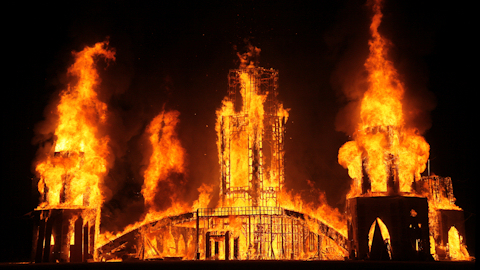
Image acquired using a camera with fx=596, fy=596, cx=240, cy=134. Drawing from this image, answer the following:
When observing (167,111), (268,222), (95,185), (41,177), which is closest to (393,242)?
(268,222)

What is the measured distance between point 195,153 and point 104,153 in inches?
794

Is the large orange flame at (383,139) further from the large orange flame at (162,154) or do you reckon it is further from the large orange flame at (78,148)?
the large orange flame at (162,154)

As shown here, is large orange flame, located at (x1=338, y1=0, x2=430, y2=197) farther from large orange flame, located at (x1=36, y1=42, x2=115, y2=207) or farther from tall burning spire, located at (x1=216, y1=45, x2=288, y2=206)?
large orange flame, located at (x1=36, y1=42, x2=115, y2=207)

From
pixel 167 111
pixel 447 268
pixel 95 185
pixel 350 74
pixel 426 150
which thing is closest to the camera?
pixel 447 268

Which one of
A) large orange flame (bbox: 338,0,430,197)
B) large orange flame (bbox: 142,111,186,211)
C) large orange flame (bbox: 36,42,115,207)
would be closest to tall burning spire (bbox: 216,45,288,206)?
large orange flame (bbox: 142,111,186,211)

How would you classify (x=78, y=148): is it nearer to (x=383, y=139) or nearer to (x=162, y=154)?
(x=162, y=154)

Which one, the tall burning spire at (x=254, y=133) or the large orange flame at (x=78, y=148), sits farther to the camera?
the tall burning spire at (x=254, y=133)

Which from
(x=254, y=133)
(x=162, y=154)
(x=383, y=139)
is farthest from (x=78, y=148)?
(x=383, y=139)

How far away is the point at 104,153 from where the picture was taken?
217 ft

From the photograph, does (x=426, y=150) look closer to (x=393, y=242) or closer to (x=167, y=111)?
(x=393, y=242)

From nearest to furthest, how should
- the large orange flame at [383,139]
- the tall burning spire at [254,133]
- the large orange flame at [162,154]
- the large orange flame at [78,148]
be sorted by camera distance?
1. the large orange flame at [383,139]
2. the large orange flame at [78,148]
3. the tall burning spire at [254,133]
4. the large orange flame at [162,154]

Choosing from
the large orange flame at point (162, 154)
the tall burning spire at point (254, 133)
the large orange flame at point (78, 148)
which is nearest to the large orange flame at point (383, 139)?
the tall burning spire at point (254, 133)

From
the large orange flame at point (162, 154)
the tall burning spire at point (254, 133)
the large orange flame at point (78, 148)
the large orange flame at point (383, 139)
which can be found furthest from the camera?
the large orange flame at point (162, 154)

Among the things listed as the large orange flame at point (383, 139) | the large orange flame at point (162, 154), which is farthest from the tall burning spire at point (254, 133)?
the large orange flame at point (383, 139)
